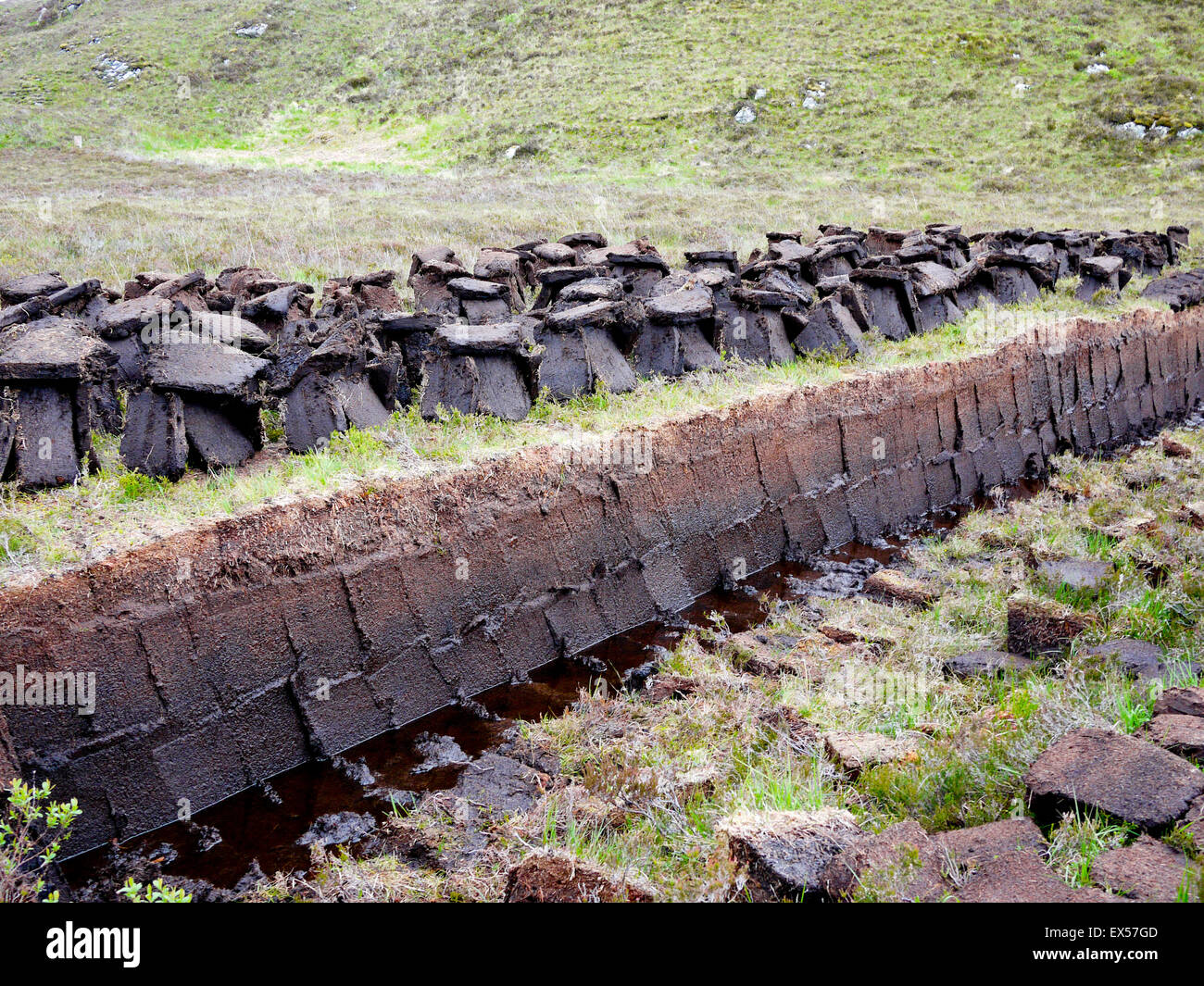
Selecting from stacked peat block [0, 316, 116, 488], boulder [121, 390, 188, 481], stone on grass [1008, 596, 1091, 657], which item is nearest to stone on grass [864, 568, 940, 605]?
stone on grass [1008, 596, 1091, 657]

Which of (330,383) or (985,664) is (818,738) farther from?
(330,383)

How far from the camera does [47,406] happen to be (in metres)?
5.68

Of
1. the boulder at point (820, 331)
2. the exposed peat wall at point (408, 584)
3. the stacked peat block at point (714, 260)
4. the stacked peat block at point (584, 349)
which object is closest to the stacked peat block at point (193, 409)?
the exposed peat wall at point (408, 584)

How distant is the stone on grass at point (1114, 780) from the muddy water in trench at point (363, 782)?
9.88 feet

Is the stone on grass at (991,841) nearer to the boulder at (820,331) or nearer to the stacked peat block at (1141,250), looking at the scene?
the boulder at (820,331)

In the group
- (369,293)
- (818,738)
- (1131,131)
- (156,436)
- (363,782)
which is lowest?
(363,782)

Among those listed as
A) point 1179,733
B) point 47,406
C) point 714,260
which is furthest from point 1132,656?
point 714,260

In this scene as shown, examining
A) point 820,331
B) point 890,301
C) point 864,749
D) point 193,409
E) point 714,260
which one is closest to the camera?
point 864,749

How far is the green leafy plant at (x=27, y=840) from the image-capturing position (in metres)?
3.26

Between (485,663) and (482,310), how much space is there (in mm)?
4423

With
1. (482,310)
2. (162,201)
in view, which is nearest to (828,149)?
(162,201)

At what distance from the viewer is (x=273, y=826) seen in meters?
4.73

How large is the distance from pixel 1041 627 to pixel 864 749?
6.06 ft

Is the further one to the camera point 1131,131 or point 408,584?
point 1131,131
